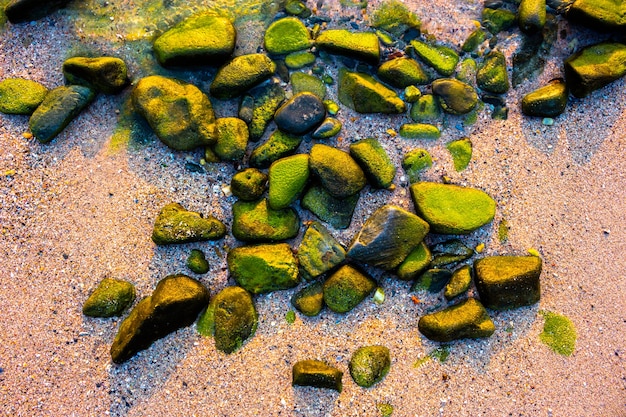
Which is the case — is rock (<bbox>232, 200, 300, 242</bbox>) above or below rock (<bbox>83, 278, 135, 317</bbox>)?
above

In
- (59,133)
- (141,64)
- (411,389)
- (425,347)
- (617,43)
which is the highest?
(617,43)

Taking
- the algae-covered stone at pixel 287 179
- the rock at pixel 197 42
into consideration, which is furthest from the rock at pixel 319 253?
the rock at pixel 197 42

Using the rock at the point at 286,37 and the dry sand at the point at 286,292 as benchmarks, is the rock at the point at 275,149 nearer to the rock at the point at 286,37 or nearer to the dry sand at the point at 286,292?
the dry sand at the point at 286,292

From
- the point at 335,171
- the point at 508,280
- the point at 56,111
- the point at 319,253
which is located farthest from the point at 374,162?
the point at 56,111

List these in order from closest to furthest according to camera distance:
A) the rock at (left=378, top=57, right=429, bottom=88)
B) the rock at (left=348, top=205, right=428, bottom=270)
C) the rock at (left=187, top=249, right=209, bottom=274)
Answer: the rock at (left=348, top=205, right=428, bottom=270)
the rock at (left=187, top=249, right=209, bottom=274)
the rock at (left=378, top=57, right=429, bottom=88)

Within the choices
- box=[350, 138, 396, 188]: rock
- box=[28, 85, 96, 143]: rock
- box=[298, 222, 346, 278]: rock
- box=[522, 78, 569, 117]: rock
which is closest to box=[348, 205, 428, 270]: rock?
box=[298, 222, 346, 278]: rock

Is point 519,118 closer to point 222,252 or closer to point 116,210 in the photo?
point 222,252

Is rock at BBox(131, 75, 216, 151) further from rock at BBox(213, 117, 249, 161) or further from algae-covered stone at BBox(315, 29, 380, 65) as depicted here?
algae-covered stone at BBox(315, 29, 380, 65)

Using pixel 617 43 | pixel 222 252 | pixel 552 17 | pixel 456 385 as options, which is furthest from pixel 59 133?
pixel 617 43
